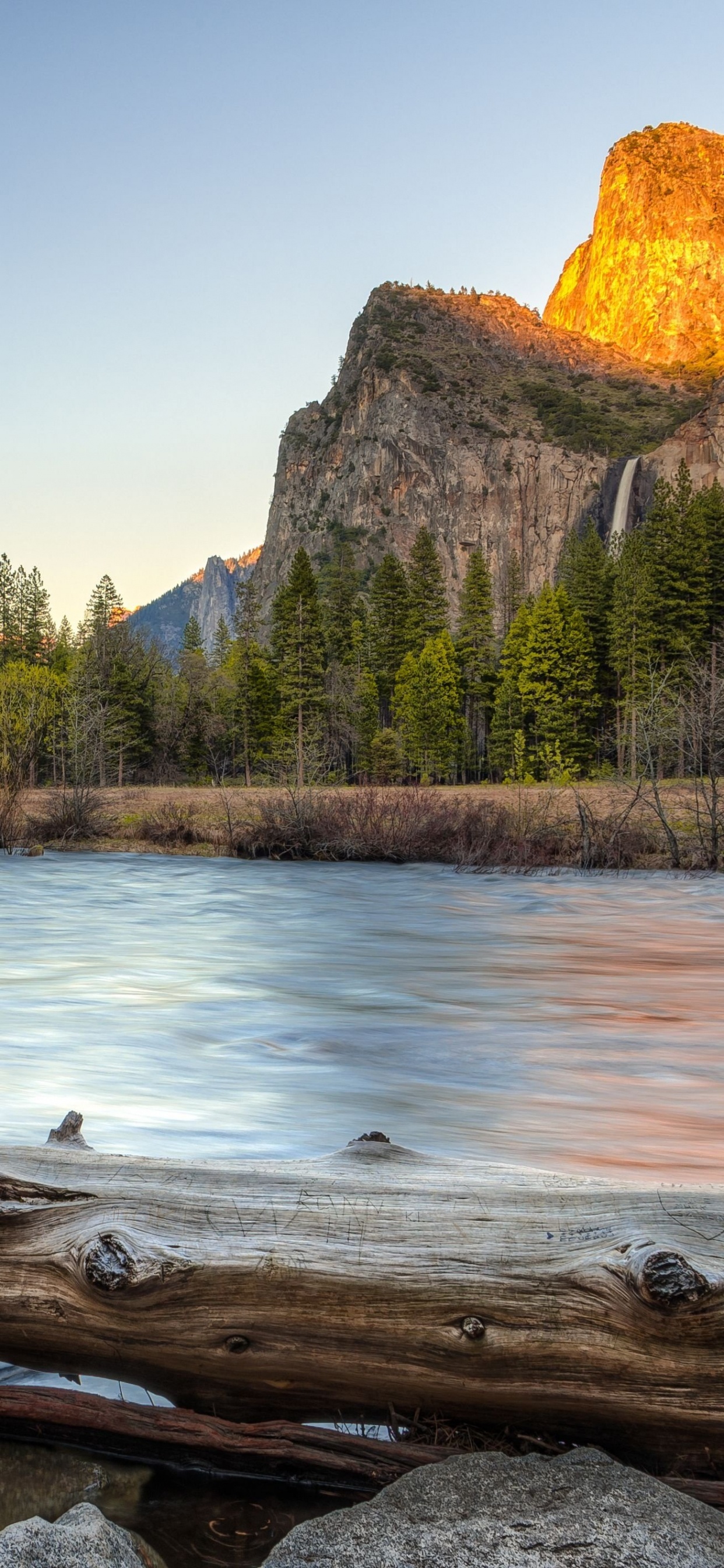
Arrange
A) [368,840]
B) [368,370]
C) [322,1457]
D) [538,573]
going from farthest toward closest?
[368,370] < [538,573] < [368,840] < [322,1457]

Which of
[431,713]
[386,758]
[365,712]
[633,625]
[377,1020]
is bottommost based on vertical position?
[377,1020]

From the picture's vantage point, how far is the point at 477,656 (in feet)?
274

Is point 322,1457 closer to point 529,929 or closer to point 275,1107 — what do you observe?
point 275,1107

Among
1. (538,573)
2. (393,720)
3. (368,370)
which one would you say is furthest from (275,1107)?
(368,370)

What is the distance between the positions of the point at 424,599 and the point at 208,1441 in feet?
280

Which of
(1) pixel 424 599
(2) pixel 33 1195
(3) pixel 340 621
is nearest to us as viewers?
(2) pixel 33 1195

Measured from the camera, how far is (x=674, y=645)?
64250mm

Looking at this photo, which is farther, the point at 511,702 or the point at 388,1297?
the point at 511,702

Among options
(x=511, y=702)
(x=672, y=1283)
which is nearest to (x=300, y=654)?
(x=511, y=702)

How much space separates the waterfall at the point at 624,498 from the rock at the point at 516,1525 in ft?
508

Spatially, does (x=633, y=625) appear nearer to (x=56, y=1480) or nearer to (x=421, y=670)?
(x=421, y=670)

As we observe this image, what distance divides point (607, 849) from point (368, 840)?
614cm

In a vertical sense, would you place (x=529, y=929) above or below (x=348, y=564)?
below

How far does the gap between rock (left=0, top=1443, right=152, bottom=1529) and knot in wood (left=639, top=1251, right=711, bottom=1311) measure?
1.40 metres
